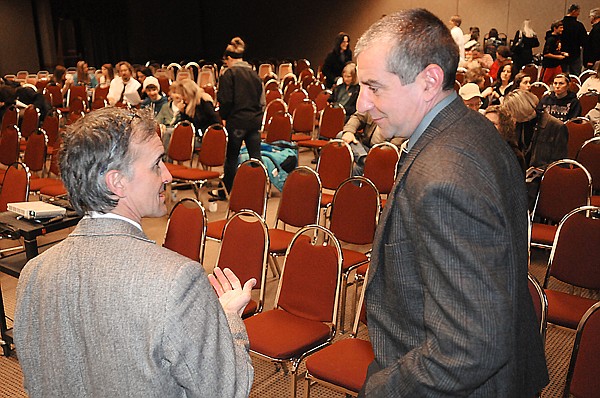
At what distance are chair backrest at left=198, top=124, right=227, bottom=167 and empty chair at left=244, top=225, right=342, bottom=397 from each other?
3.28 metres

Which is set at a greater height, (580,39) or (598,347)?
(580,39)

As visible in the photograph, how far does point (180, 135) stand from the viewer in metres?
6.49

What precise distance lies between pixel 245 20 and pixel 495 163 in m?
19.8

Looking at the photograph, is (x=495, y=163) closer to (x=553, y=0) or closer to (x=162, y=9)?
(x=553, y=0)

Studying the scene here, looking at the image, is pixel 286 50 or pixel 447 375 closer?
pixel 447 375

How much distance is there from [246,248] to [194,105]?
12.2ft

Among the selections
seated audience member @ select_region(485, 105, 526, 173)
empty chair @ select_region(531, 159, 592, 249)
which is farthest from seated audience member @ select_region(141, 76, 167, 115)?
empty chair @ select_region(531, 159, 592, 249)

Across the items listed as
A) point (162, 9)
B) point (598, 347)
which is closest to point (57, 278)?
point (598, 347)

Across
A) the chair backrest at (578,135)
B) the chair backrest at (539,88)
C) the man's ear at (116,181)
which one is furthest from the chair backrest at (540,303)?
the chair backrest at (539,88)

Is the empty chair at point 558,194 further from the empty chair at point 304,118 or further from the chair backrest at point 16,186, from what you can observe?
the empty chair at point 304,118

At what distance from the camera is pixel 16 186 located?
4.87 meters

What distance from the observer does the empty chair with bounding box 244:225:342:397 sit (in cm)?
278

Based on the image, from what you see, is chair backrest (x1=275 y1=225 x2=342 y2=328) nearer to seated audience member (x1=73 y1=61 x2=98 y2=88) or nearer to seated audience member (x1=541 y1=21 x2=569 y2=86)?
seated audience member (x1=541 y1=21 x2=569 y2=86)

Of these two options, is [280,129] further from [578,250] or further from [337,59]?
[578,250]
